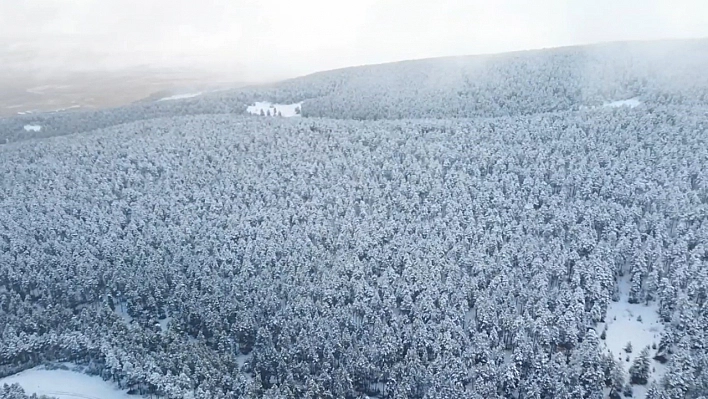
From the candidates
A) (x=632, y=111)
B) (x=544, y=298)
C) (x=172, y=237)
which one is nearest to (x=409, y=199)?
(x=544, y=298)

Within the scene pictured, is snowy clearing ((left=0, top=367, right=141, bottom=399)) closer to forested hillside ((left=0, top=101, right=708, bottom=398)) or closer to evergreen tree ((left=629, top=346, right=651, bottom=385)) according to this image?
forested hillside ((left=0, top=101, right=708, bottom=398))

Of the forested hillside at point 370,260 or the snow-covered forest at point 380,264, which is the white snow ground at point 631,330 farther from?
the forested hillside at point 370,260

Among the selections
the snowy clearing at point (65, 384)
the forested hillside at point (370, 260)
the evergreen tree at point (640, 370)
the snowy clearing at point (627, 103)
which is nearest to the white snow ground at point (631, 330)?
the evergreen tree at point (640, 370)

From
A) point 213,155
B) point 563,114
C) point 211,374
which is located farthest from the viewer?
point 563,114

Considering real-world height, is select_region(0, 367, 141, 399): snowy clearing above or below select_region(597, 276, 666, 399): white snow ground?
above

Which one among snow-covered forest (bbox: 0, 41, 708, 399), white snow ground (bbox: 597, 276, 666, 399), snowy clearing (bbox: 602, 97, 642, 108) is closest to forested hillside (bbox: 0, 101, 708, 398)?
snow-covered forest (bbox: 0, 41, 708, 399)

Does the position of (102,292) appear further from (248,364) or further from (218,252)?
(248,364)

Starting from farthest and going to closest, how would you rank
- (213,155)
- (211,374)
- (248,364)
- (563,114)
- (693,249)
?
(563,114) < (213,155) < (693,249) < (248,364) < (211,374)
